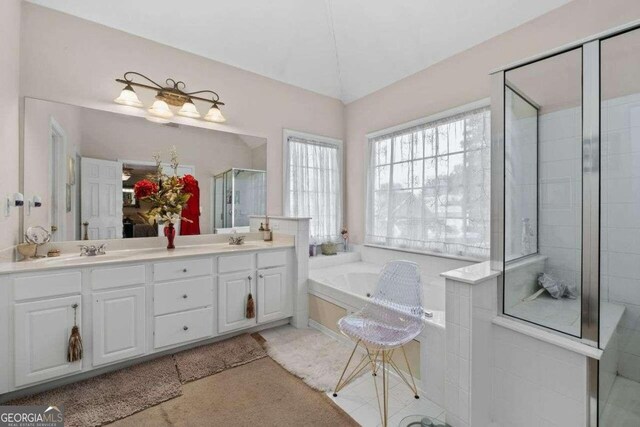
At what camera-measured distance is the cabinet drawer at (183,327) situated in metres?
2.21

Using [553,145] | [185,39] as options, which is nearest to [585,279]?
[553,145]

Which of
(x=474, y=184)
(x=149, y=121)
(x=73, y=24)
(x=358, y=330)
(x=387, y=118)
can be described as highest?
(x=73, y=24)

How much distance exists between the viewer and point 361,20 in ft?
9.53

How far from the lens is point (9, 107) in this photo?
6.56ft

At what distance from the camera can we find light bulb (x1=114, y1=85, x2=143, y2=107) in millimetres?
2513

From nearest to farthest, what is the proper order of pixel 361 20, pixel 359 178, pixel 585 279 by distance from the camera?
pixel 585 279
pixel 361 20
pixel 359 178

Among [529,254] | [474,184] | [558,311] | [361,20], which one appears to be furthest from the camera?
[361,20]

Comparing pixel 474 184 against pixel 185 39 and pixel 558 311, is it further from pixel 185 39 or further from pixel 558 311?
pixel 185 39

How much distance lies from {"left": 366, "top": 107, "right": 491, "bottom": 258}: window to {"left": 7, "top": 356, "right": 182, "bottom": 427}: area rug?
8.47 ft

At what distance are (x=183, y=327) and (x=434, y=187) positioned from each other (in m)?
2.71

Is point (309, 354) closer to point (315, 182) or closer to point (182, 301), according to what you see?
point (182, 301)

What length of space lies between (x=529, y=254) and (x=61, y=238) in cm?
352

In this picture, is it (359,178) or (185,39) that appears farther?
(359,178)

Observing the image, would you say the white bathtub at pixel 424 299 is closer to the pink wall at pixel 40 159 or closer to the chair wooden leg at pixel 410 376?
the chair wooden leg at pixel 410 376
